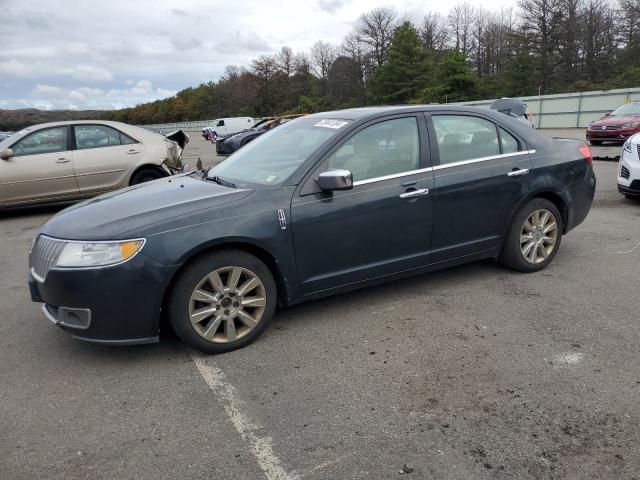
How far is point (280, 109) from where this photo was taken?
89.6 metres

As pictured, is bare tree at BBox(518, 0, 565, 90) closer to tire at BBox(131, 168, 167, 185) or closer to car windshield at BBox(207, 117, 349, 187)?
tire at BBox(131, 168, 167, 185)

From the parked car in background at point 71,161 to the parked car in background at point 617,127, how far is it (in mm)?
14183

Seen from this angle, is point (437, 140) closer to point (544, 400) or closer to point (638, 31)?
point (544, 400)

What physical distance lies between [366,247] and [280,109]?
88.5m

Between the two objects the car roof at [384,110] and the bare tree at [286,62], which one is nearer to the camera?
the car roof at [384,110]

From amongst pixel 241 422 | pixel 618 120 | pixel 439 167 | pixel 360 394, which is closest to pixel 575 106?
pixel 618 120

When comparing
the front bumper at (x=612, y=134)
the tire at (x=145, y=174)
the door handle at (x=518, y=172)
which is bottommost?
the front bumper at (x=612, y=134)

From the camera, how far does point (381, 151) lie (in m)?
4.18

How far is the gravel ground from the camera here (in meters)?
2.50

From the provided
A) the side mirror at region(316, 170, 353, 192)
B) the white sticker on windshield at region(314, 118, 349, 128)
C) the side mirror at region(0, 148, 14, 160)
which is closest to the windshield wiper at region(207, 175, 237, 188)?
the side mirror at region(316, 170, 353, 192)

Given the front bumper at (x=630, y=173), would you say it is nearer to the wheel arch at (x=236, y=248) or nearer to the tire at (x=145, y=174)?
the wheel arch at (x=236, y=248)

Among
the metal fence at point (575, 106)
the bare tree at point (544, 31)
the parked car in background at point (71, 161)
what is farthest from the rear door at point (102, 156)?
the bare tree at point (544, 31)

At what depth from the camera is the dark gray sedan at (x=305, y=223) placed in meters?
3.34

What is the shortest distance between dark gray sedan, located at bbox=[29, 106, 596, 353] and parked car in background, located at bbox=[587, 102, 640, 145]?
44.6ft
